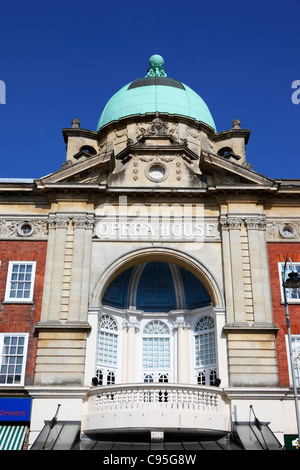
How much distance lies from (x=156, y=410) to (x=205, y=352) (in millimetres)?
5941

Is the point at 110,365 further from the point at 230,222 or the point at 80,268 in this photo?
the point at 230,222

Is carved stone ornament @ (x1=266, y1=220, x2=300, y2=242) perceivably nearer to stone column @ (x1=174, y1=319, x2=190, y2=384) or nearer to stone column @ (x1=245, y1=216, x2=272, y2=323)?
stone column @ (x1=245, y1=216, x2=272, y2=323)

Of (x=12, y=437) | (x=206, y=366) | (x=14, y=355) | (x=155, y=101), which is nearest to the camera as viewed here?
(x=12, y=437)

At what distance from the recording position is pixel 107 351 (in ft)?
86.3

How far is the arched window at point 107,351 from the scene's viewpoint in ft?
84.0

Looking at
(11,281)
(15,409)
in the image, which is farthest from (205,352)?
(11,281)

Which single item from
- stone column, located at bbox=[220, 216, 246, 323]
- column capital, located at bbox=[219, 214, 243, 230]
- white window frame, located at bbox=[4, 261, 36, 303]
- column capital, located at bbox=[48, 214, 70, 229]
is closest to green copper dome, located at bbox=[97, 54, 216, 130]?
column capital, located at bbox=[219, 214, 243, 230]

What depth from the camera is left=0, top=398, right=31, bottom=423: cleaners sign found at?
71.5ft

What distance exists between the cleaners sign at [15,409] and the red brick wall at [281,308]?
1117cm

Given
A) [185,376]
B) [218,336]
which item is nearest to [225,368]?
[218,336]

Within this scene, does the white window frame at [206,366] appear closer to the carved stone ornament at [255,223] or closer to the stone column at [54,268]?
the carved stone ornament at [255,223]

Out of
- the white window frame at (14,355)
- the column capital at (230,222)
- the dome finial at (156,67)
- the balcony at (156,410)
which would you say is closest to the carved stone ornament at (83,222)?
the white window frame at (14,355)

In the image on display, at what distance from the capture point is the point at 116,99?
36.3 meters
